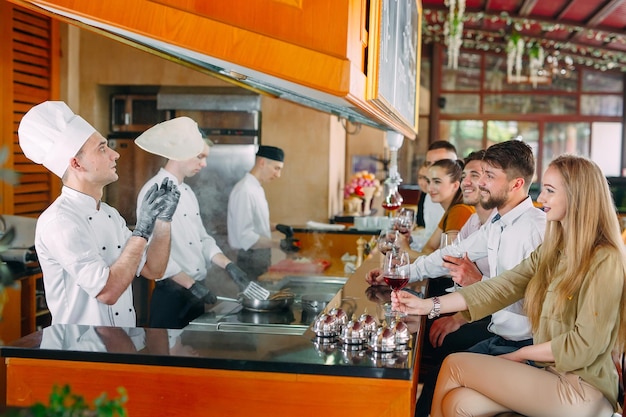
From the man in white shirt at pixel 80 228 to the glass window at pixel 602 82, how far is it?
14.2 m

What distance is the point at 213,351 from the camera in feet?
7.15

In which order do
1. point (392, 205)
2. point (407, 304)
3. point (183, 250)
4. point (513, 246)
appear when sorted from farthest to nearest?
point (392, 205), point (183, 250), point (513, 246), point (407, 304)

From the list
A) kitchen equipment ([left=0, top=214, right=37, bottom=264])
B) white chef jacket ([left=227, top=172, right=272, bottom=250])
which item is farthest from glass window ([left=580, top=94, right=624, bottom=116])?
kitchen equipment ([left=0, top=214, right=37, bottom=264])

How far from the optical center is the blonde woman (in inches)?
96.7

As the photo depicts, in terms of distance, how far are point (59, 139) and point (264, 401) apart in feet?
3.62

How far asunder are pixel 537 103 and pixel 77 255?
14132 mm

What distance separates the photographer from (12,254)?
4242mm

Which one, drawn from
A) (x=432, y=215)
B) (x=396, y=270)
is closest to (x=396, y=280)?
(x=396, y=270)

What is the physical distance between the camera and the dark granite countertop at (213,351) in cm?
208

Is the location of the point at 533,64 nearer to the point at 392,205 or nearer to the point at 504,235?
the point at 392,205

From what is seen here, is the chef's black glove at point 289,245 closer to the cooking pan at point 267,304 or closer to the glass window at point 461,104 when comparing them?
the cooking pan at point 267,304

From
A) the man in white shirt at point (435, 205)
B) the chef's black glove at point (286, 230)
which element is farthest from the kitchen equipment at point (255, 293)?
the man in white shirt at point (435, 205)

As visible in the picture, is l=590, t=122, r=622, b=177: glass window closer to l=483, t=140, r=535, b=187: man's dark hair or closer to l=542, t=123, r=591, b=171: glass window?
l=542, t=123, r=591, b=171: glass window

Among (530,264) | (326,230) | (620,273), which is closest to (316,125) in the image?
(326,230)
